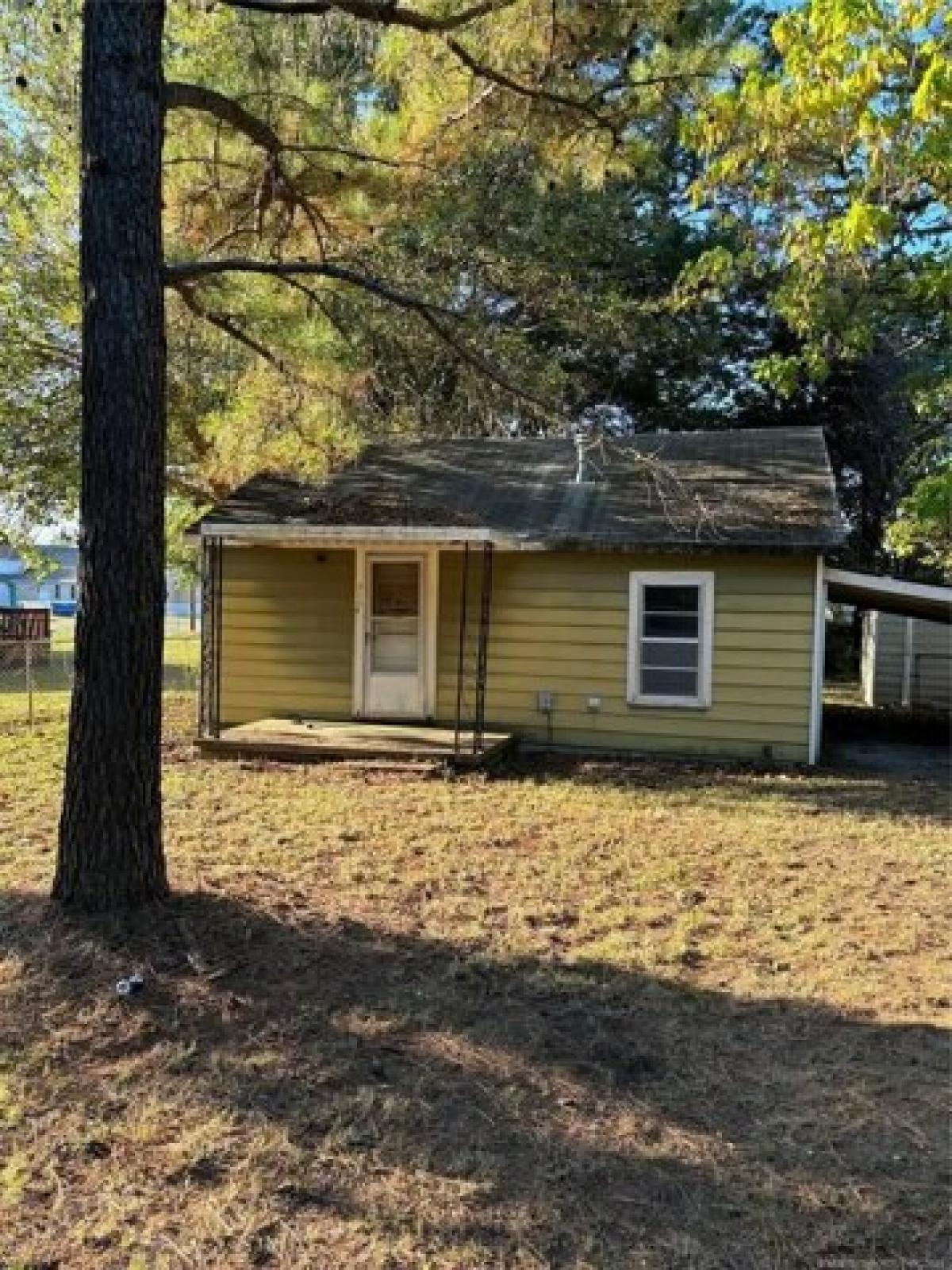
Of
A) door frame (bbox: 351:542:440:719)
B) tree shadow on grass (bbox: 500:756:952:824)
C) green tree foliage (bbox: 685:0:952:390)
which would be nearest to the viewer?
green tree foliage (bbox: 685:0:952:390)

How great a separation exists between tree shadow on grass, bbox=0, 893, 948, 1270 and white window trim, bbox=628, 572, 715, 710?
6.02 meters

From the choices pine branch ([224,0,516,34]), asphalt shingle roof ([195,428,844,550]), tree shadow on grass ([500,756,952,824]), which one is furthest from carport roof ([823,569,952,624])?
pine branch ([224,0,516,34])

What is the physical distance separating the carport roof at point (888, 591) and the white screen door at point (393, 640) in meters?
4.20

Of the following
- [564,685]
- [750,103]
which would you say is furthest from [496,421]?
[564,685]

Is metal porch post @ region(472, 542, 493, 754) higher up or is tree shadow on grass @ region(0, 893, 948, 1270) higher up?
metal porch post @ region(472, 542, 493, 754)

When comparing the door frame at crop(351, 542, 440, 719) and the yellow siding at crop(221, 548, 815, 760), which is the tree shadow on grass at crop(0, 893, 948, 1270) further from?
the door frame at crop(351, 542, 440, 719)

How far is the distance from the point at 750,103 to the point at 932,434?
14.1 metres

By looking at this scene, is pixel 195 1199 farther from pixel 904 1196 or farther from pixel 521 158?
pixel 521 158

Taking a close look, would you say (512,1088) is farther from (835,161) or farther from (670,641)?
(670,641)

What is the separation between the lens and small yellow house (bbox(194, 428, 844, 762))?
9781 millimetres

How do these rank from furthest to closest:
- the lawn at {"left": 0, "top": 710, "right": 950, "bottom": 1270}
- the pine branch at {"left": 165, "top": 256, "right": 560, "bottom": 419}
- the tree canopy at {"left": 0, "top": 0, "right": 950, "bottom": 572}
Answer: the tree canopy at {"left": 0, "top": 0, "right": 950, "bottom": 572} < the pine branch at {"left": 165, "top": 256, "right": 560, "bottom": 419} < the lawn at {"left": 0, "top": 710, "right": 950, "bottom": 1270}

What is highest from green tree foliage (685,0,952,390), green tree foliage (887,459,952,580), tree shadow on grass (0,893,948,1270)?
green tree foliage (685,0,952,390)

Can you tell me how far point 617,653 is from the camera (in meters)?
10.3

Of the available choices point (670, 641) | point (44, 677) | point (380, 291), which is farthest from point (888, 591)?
point (44, 677)
